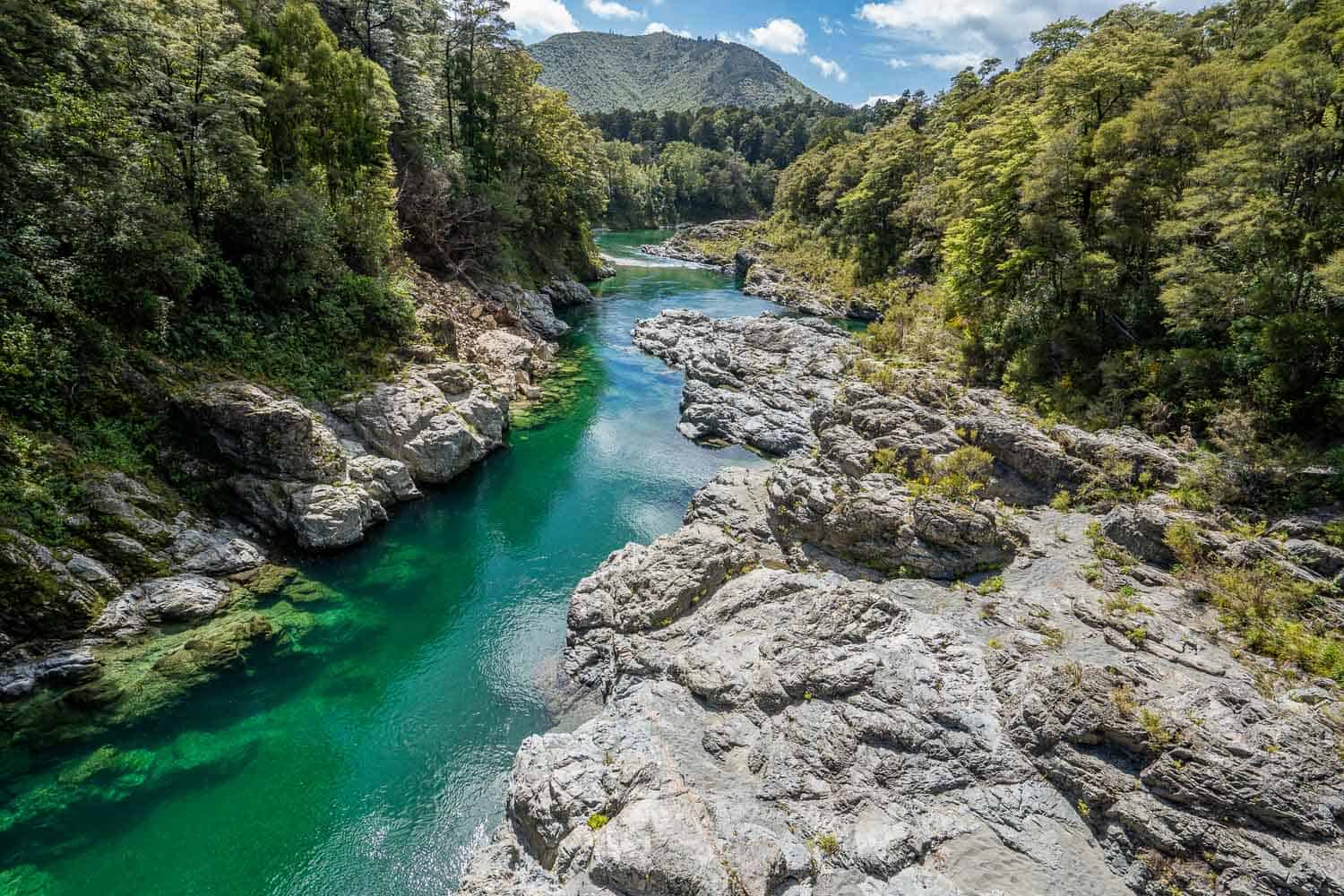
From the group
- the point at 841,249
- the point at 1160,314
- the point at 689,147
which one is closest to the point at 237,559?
the point at 1160,314

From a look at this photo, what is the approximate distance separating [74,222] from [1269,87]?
103 ft

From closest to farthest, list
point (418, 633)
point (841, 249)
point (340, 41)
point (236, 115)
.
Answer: point (418, 633) < point (236, 115) < point (340, 41) < point (841, 249)

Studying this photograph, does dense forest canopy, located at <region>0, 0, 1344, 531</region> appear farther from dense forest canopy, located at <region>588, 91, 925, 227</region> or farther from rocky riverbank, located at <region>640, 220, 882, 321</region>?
dense forest canopy, located at <region>588, 91, 925, 227</region>

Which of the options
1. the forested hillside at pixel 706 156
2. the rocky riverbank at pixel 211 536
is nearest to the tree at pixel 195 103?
the rocky riverbank at pixel 211 536

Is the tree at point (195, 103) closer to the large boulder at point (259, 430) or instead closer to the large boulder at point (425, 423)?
the large boulder at point (259, 430)

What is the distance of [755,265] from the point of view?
65062 mm

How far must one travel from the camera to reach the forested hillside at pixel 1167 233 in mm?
14898

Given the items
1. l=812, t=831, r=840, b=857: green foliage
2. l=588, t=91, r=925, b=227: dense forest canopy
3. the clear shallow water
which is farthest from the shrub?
l=588, t=91, r=925, b=227: dense forest canopy

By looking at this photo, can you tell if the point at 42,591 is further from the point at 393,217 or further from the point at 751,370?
the point at 751,370

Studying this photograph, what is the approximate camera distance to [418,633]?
16250mm

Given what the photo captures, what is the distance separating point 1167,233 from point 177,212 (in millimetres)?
29782

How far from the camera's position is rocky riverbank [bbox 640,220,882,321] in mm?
51312

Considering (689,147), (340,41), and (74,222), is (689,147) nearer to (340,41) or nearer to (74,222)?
(340,41)

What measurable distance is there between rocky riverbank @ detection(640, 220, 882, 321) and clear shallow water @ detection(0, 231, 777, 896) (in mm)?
34377
